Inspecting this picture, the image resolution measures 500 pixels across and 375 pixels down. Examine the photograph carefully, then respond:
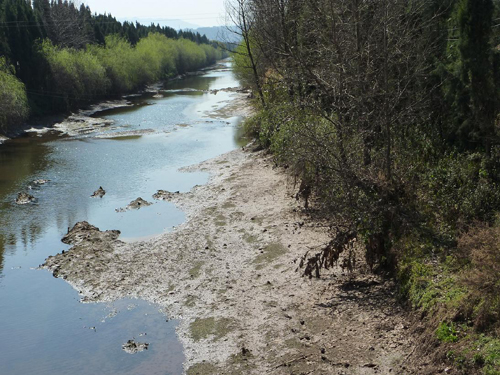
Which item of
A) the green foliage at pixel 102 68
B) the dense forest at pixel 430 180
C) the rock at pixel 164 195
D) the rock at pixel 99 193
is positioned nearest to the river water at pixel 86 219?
the rock at pixel 99 193

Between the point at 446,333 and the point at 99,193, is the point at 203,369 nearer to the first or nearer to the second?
the point at 446,333

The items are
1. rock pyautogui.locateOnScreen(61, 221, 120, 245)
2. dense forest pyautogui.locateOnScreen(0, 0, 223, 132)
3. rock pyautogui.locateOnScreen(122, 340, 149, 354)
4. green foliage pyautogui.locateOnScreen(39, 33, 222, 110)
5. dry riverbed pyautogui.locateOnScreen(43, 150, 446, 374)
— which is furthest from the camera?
green foliage pyautogui.locateOnScreen(39, 33, 222, 110)

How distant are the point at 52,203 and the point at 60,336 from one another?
487 inches

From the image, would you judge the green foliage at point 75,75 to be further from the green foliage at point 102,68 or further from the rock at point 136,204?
the rock at point 136,204

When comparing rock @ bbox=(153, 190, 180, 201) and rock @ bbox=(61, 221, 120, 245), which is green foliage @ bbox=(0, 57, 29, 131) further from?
rock @ bbox=(61, 221, 120, 245)

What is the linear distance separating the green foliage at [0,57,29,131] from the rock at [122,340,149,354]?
117 feet

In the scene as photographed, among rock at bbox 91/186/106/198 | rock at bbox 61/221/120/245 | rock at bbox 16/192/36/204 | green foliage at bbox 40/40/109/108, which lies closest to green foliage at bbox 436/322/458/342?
rock at bbox 61/221/120/245

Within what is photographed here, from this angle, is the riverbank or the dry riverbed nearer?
the dry riverbed

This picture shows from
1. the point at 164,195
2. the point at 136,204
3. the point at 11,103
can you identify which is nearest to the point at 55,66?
the point at 11,103

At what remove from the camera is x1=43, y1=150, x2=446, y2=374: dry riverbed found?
10.3 metres

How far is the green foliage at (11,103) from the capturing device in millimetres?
42438

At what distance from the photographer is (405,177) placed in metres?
13.5

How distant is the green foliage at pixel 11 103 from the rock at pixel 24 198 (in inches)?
808

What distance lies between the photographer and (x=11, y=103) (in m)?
43.0
